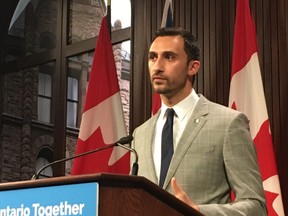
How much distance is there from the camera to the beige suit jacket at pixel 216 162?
2.42 metres

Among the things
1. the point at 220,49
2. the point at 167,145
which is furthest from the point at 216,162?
the point at 220,49

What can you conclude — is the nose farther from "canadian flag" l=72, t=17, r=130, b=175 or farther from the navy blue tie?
"canadian flag" l=72, t=17, r=130, b=175

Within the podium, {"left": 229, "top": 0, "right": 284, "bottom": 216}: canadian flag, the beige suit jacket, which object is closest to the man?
the beige suit jacket

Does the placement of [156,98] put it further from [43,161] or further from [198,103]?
[43,161]

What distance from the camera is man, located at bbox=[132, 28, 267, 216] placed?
7.99ft

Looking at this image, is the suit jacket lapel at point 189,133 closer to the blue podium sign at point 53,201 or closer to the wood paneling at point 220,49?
the blue podium sign at point 53,201

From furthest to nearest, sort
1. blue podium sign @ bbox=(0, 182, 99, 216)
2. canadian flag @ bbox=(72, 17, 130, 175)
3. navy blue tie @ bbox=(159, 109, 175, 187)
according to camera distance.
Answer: canadian flag @ bbox=(72, 17, 130, 175) < navy blue tie @ bbox=(159, 109, 175, 187) < blue podium sign @ bbox=(0, 182, 99, 216)

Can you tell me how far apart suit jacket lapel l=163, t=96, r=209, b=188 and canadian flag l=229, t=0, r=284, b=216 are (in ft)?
3.96

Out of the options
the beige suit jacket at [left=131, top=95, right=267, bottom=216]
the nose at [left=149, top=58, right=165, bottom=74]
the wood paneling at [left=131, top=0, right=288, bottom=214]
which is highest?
the wood paneling at [left=131, top=0, right=288, bottom=214]

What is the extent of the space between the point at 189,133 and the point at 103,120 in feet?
7.59

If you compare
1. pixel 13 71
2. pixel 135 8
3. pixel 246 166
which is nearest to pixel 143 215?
pixel 246 166

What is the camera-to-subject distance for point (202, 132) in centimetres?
257

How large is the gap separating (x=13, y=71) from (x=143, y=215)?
204 inches

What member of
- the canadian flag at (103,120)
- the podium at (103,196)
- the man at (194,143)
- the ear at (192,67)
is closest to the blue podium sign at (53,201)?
the podium at (103,196)
